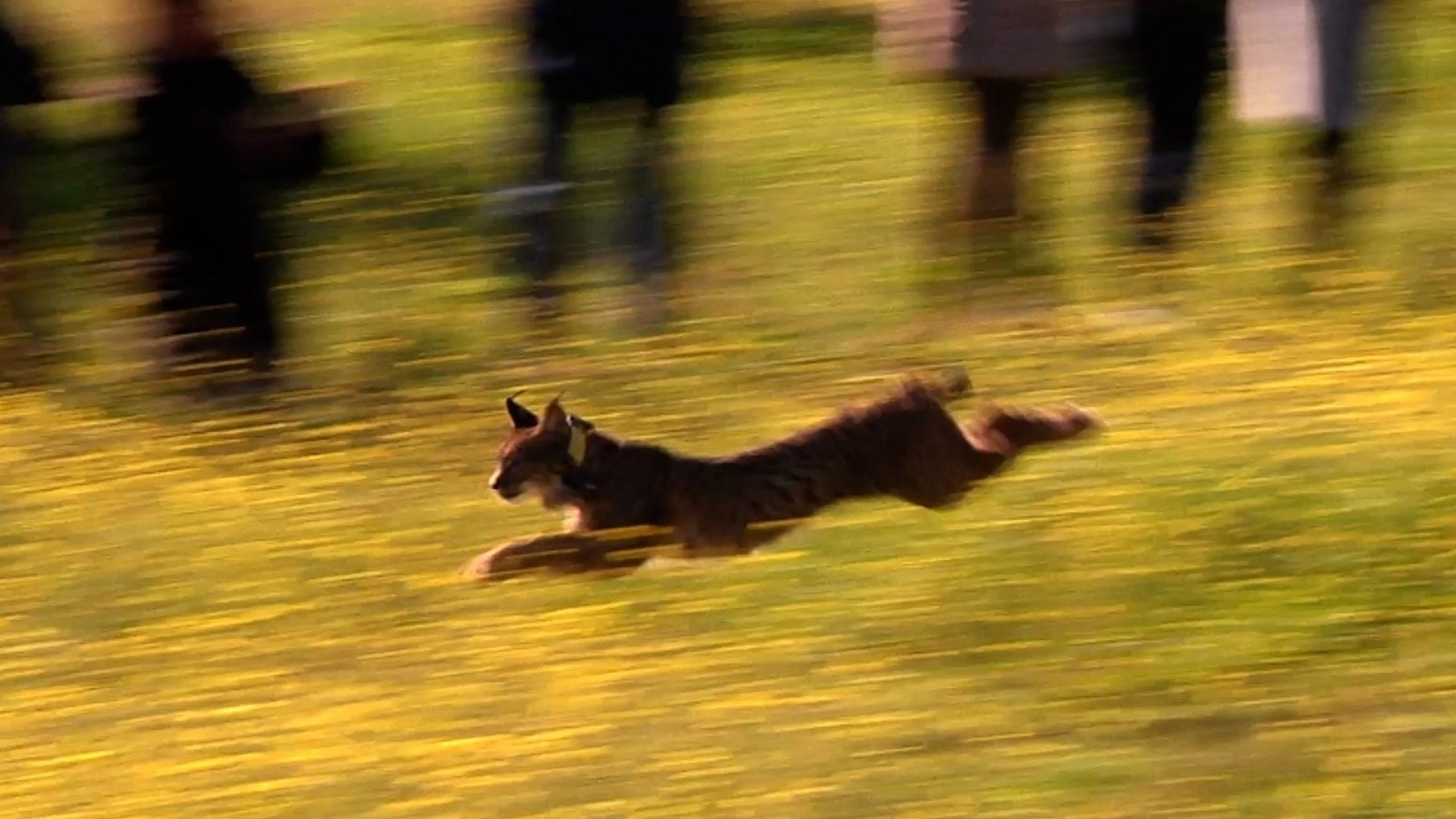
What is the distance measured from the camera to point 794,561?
14.0ft

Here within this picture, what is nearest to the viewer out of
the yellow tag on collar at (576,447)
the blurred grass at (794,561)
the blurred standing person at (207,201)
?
the blurred grass at (794,561)

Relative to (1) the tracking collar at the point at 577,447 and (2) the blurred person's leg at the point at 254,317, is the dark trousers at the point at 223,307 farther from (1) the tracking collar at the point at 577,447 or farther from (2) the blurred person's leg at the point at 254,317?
(1) the tracking collar at the point at 577,447

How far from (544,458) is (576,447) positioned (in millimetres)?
73

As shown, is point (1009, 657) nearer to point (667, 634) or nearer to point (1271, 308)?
point (667, 634)

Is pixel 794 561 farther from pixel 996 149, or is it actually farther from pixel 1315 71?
pixel 1315 71

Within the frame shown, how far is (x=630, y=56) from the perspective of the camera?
559 centimetres

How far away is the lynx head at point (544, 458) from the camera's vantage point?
15.1ft

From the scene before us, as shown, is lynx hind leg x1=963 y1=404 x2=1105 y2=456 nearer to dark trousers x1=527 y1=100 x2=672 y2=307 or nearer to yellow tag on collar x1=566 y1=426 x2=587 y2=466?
yellow tag on collar x1=566 y1=426 x2=587 y2=466

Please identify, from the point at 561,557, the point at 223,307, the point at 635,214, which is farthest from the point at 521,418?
the point at 635,214

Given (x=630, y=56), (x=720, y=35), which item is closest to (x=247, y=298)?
(x=630, y=56)

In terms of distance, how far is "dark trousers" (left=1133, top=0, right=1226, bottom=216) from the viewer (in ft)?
18.9

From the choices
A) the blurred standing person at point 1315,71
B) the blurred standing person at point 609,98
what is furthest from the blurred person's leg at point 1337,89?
the blurred standing person at point 609,98

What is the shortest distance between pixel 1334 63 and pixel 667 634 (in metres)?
2.77

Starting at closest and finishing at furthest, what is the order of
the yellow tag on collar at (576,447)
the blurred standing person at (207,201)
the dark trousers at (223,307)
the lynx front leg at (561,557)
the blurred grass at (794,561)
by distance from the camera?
the blurred grass at (794,561) → the lynx front leg at (561,557) → the yellow tag on collar at (576,447) → the blurred standing person at (207,201) → the dark trousers at (223,307)
